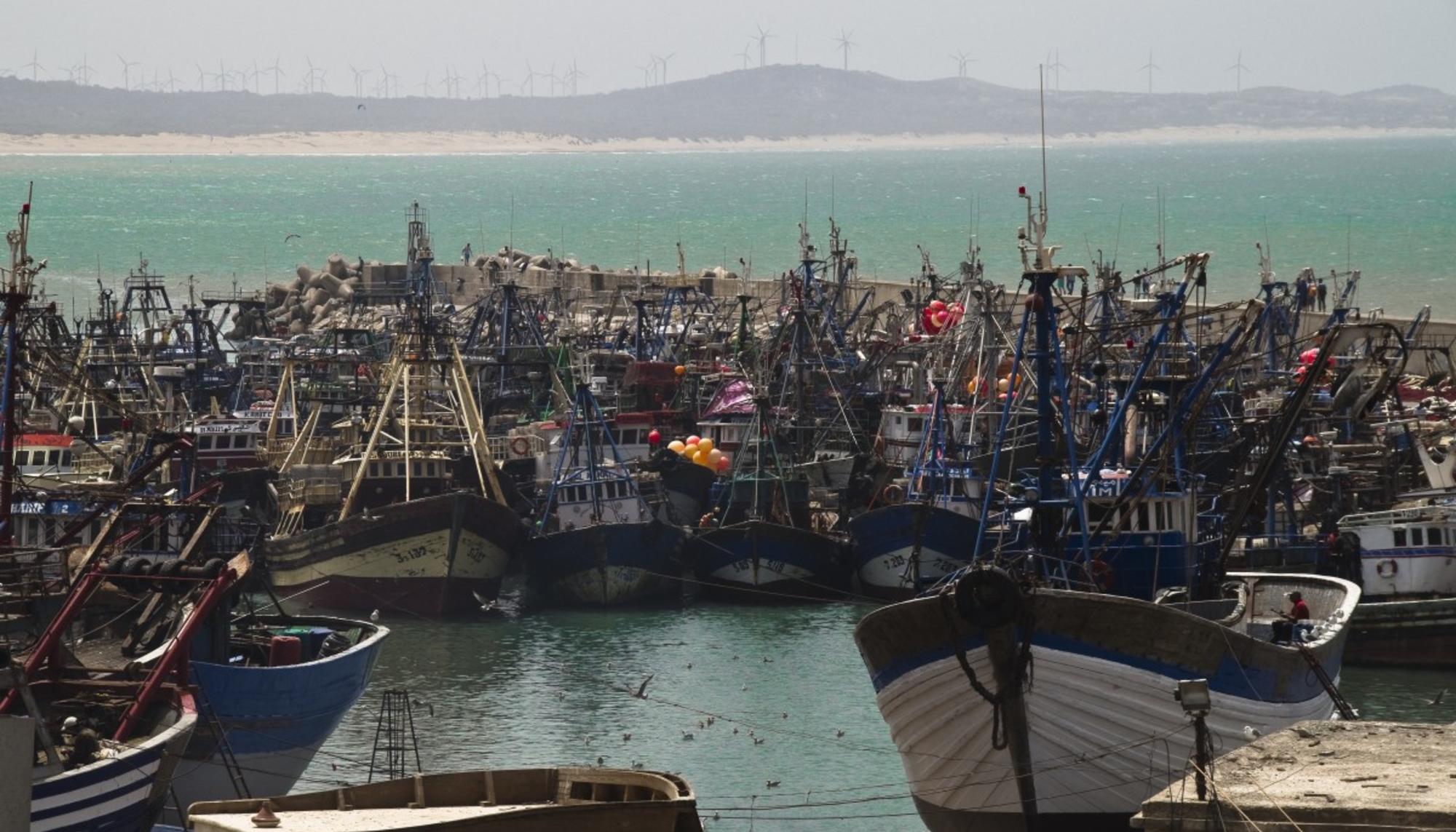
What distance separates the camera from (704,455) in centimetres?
4866

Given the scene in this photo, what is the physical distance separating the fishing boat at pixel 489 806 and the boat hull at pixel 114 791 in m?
2.09

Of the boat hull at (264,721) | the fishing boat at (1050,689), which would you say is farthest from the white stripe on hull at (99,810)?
the fishing boat at (1050,689)

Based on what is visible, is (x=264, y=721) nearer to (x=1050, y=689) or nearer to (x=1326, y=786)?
(x=1050, y=689)

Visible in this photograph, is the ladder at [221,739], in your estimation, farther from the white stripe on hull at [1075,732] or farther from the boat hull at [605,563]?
the boat hull at [605,563]

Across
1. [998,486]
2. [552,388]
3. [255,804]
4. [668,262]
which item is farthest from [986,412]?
[668,262]

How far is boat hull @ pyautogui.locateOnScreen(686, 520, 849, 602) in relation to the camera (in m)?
43.4

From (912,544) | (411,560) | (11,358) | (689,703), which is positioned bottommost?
(689,703)

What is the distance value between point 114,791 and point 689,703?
1376cm

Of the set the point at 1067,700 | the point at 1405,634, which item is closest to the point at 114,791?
the point at 1067,700

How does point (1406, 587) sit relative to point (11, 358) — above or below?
below

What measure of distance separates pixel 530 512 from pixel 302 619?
12.9 m

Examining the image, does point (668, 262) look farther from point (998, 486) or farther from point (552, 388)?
point (998, 486)

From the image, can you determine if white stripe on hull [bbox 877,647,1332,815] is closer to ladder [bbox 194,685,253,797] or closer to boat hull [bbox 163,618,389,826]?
ladder [bbox 194,685,253,797]

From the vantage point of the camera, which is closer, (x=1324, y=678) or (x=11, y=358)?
(x=1324, y=678)
